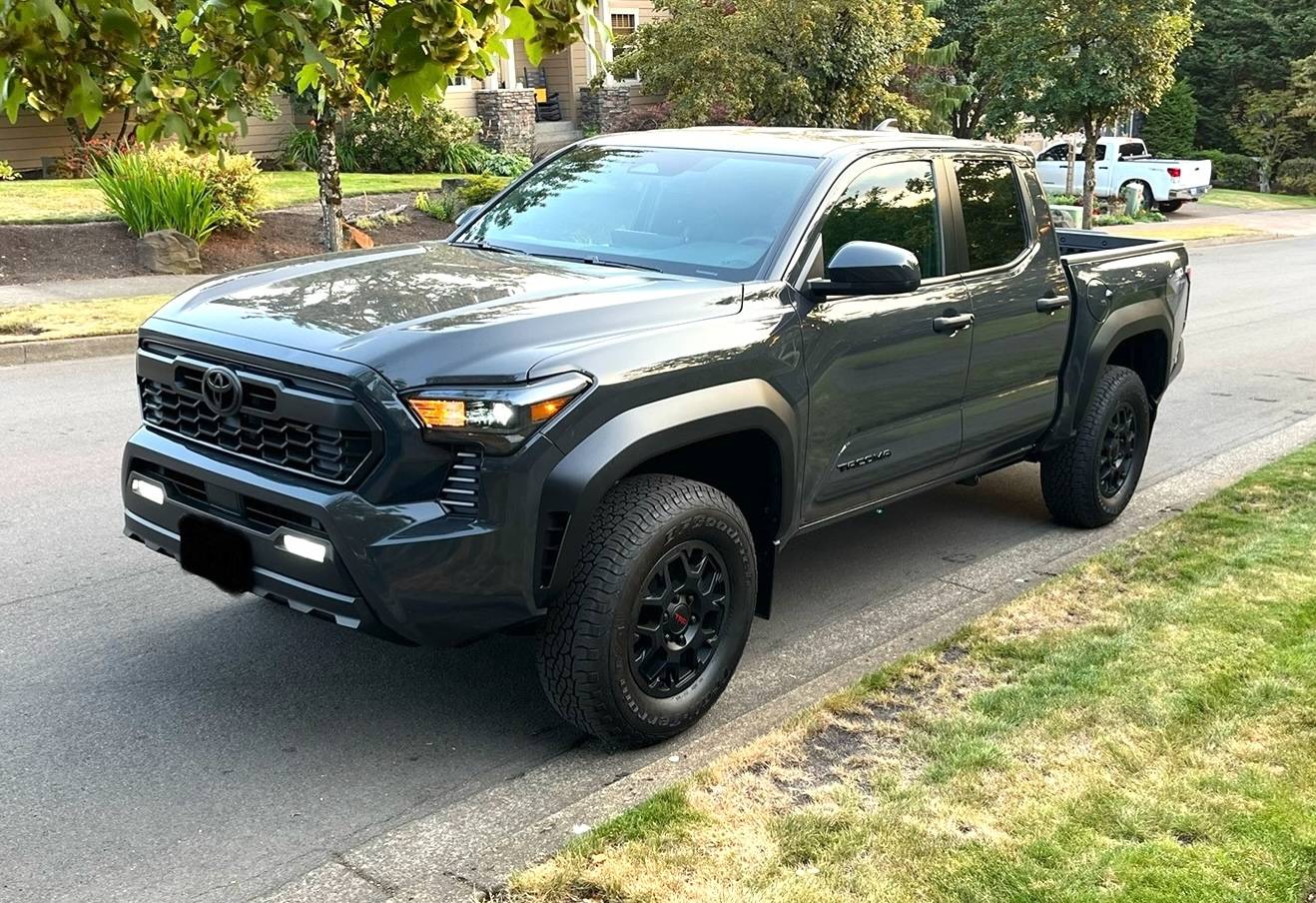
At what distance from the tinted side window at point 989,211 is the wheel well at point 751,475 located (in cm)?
158

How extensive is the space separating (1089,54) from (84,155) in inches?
703

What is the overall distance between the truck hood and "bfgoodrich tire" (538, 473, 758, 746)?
0.54m

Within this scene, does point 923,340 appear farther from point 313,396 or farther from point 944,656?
point 313,396

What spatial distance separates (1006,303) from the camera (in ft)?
17.9

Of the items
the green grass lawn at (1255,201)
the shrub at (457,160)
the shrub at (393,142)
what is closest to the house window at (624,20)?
the shrub at (457,160)

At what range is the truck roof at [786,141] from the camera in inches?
196

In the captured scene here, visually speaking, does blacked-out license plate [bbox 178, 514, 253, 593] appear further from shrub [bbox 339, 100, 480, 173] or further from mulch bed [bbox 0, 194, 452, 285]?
shrub [bbox 339, 100, 480, 173]

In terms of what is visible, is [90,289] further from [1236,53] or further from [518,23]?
[1236,53]

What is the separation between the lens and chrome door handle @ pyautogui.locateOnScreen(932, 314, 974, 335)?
500 centimetres

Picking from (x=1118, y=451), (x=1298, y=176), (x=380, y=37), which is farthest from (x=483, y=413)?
(x=1298, y=176)

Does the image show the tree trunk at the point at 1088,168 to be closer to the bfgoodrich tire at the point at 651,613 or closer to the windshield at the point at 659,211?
the windshield at the point at 659,211

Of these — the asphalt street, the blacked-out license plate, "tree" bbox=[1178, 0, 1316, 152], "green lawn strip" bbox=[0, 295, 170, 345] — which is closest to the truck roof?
the asphalt street

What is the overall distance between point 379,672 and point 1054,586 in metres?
2.84

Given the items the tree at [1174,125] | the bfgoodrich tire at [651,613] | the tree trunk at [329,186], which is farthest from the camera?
the tree at [1174,125]
